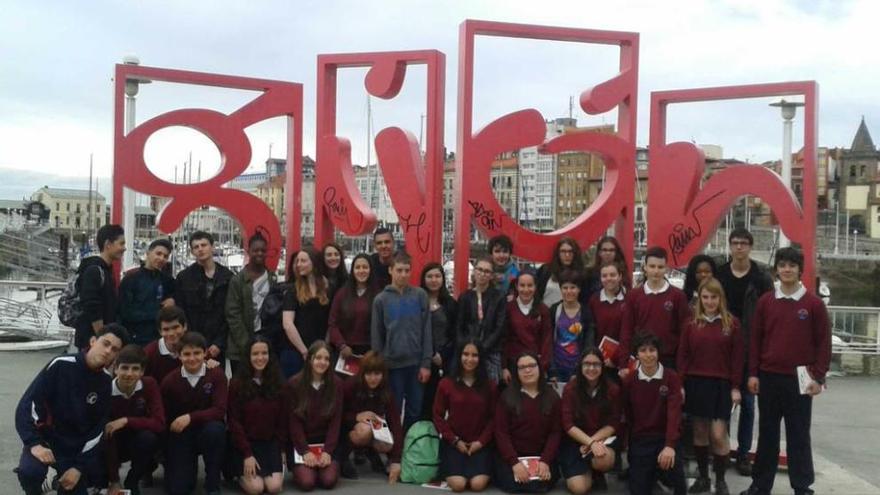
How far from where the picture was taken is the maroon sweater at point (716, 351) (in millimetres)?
5984

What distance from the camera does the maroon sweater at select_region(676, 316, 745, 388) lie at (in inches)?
236

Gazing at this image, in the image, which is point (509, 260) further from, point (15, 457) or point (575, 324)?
point (15, 457)

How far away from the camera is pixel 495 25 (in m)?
7.52

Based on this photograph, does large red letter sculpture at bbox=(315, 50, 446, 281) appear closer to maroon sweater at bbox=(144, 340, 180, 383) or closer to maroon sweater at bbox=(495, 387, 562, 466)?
maroon sweater at bbox=(495, 387, 562, 466)

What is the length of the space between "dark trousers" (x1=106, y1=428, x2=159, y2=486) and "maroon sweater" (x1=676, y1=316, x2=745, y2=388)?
12.3ft

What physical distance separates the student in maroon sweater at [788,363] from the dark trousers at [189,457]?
3.70 meters

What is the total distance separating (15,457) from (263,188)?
7740 cm

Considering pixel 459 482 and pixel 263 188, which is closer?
pixel 459 482

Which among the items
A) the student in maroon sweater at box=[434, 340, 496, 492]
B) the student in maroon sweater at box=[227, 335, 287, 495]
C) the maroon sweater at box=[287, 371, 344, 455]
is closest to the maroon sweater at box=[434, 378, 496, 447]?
the student in maroon sweater at box=[434, 340, 496, 492]

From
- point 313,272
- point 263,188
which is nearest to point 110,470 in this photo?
point 313,272

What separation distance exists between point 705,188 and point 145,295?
4.87 metres

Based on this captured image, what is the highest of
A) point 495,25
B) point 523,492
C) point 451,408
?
point 495,25

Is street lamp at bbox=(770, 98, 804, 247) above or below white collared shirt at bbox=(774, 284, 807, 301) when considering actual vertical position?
above

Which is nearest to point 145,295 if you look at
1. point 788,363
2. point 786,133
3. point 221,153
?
point 221,153
